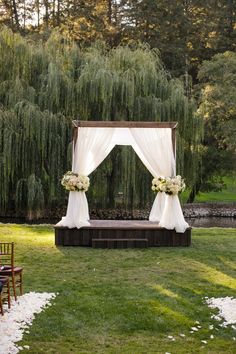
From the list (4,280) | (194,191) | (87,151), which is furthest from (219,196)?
(4,280)

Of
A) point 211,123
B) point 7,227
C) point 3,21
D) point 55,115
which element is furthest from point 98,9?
point 7,227

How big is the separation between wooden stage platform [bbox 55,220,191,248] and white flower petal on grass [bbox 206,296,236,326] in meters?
4.87

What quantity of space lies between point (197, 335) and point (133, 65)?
15.4 m

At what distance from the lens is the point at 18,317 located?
7.09 m

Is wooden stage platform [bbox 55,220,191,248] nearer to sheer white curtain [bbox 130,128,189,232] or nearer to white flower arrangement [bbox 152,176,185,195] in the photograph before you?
sheer white curtain [bbox 130,128,189,232]

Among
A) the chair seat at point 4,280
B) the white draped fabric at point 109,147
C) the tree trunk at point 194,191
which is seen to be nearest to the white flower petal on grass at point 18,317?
the chair seat at point 4,280

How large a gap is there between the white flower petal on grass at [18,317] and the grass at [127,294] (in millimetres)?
124

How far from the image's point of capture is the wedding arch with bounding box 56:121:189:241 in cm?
1340

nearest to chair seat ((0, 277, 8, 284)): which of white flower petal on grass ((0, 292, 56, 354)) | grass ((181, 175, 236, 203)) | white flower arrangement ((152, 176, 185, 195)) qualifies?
white flower petal on grass ((0, 292, 56, 354))

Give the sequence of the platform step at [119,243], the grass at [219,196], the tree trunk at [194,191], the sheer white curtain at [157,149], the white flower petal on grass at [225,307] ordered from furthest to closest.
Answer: the grass at [219,196] → the tree trunk at [194,191] → the sheer white curtain at [157,149] → the platform step at [119,243] → the white flower petal on grass at [225,307]

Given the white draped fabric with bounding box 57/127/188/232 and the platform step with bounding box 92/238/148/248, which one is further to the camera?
the white draped fabric with bounding box 57/127/188/232

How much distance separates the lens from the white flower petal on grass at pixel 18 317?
6.12 metres

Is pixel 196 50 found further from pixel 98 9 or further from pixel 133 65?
pixel 133 65

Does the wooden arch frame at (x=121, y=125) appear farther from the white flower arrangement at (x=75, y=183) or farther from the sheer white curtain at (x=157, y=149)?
the white flower arrangement at (x=75, y=183)
